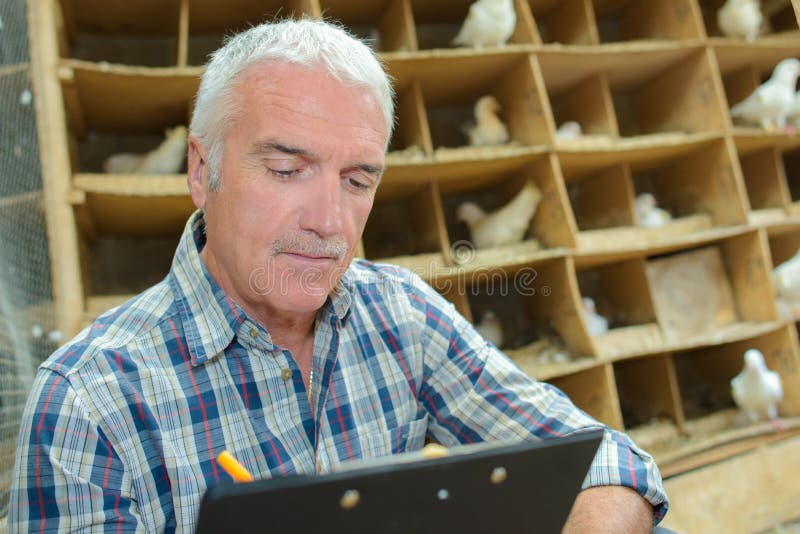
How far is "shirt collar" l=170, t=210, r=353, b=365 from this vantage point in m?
0.76

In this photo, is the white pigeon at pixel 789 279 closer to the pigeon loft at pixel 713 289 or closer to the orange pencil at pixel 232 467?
the pigeon loft at pixel 713 289

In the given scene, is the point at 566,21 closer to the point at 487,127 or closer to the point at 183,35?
the point at 487,127

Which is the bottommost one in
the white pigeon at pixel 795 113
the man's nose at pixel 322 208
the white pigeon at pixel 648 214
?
the man's nose at pixel 322 208

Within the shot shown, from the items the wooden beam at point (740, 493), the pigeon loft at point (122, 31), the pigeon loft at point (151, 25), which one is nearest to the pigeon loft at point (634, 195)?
the wooden beam at point (740, 493)

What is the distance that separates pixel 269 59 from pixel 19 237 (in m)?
0.86

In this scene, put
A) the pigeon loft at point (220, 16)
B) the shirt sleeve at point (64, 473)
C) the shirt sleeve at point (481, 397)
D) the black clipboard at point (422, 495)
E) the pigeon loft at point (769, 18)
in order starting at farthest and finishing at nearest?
the pigeon loft at point (769, 18), the pigeon loft at point (220, 16), the shirt sleeve at point (481, 397), the shirt sleeve at point (64, 473), the black clipboard at point (422, 495)

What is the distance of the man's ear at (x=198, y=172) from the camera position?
0.83m

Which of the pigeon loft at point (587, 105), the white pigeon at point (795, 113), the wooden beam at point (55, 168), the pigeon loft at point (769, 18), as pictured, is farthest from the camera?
the pigeon loft at point (769, 18)

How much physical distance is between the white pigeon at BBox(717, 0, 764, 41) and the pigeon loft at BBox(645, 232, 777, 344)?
2.04ft

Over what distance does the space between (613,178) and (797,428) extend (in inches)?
35.1

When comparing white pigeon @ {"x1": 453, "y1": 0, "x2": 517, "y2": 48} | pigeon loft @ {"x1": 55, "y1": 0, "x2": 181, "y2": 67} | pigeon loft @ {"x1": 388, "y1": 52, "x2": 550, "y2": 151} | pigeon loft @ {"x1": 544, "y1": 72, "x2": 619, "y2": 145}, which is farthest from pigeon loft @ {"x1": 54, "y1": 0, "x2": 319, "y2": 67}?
pigeon loft @ {"x1": 544, "y1": 72, "x2": 619, "y2": 145}

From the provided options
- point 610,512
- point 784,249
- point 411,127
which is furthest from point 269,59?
point 784,249

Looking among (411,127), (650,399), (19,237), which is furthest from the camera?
(650,399)

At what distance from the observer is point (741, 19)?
1915mm
